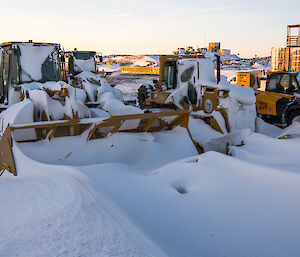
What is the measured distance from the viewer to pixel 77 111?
5.45 meters

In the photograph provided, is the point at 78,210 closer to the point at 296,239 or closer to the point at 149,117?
the point at 296,239

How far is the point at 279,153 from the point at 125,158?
7.70 feet

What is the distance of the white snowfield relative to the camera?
2561mm

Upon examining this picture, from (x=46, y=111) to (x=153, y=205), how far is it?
123 inches

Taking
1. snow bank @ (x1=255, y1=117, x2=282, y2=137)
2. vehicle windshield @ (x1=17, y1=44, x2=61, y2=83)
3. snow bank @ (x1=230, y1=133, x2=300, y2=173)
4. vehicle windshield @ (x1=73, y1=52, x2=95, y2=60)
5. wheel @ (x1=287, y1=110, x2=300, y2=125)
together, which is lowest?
snow bank @ (x1=255, y1=117, x2=282, y2=137)

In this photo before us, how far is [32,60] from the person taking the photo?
7617 mm

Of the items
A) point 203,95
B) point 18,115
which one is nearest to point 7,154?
point 18,115

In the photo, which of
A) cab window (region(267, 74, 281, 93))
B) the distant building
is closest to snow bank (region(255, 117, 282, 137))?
cab window (region(267, 74, 281, 93))

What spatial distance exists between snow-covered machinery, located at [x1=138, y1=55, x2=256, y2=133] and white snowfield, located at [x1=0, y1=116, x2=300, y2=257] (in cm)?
251

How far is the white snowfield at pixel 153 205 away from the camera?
256 cm

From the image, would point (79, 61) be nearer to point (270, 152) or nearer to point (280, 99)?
point (280, 99)

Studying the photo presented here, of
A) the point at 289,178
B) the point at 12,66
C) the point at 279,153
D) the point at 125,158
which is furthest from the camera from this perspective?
the point at 12,66

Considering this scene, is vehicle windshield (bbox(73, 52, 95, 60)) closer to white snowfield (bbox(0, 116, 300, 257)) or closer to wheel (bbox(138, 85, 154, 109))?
wheel (bbox(138, 85, 154, 109))

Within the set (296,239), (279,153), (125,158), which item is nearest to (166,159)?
(125,158)
